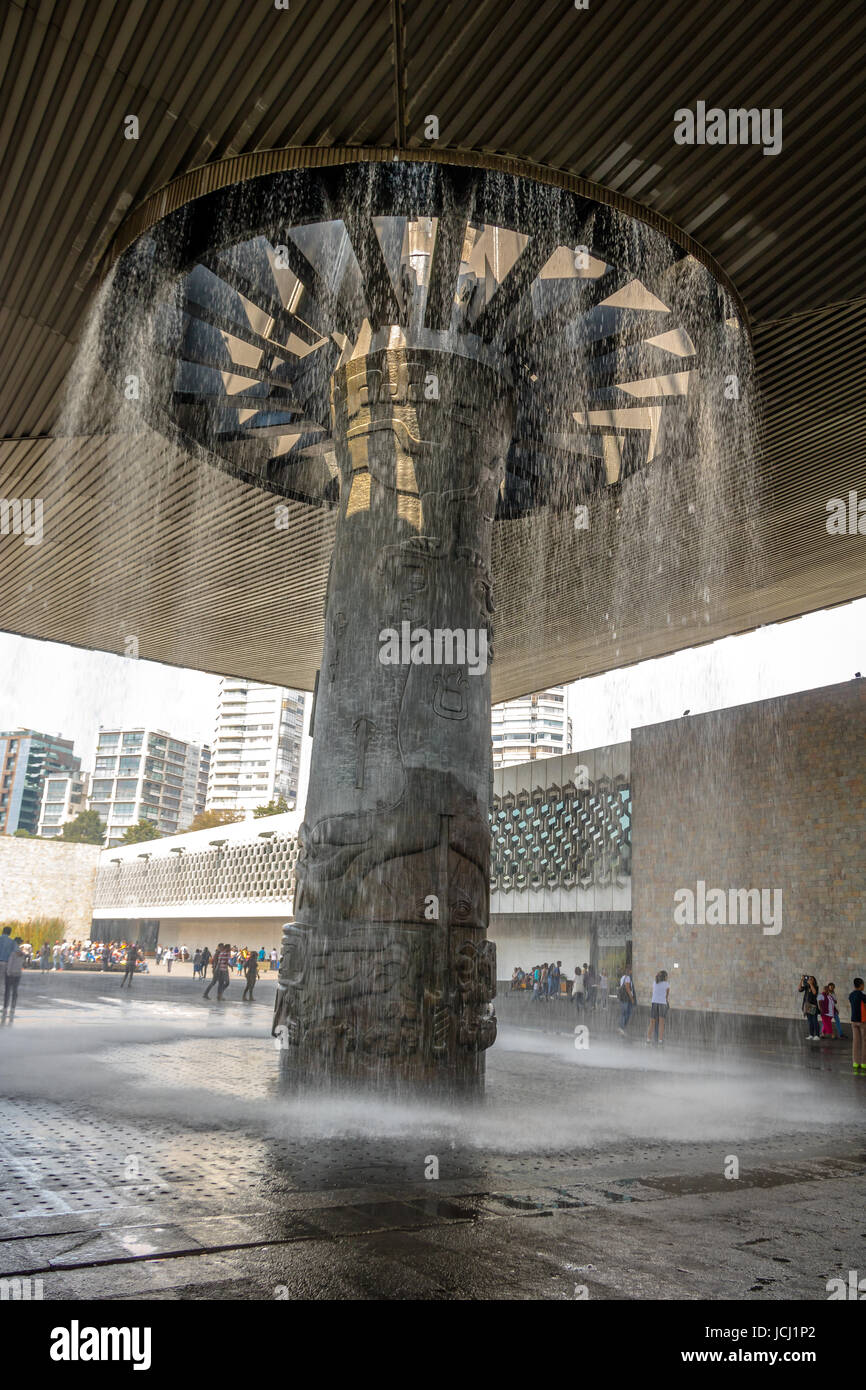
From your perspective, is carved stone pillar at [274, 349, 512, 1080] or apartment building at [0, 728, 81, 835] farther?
apartment building at [0, 728, 81, 835]

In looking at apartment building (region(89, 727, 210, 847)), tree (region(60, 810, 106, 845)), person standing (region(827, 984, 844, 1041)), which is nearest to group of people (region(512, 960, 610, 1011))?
person standing (region(827, 984, 844, 1041))

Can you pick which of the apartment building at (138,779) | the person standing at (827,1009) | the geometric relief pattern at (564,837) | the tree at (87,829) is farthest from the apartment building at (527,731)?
the person standing at (827,1009)

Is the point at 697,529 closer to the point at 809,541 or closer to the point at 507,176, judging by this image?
the point at 809,541

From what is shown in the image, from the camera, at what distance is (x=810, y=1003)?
17688 millimetres

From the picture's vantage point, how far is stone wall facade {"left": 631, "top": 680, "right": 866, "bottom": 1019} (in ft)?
63.7

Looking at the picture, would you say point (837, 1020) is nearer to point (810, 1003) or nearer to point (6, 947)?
point (810, 1003)

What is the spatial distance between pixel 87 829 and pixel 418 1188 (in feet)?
267

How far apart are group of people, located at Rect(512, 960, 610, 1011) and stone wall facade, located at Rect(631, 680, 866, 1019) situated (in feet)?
5.02

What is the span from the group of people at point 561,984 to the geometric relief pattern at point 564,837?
247cm

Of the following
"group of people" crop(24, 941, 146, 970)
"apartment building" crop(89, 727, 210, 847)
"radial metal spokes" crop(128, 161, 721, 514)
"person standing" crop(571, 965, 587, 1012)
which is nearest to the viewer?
"radial metal spokes" crop(128, 161, 721, 514)

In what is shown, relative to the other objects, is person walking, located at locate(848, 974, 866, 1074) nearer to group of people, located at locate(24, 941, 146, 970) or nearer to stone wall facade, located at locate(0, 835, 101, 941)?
group of people, located at locate(24, 941, 146, 970)

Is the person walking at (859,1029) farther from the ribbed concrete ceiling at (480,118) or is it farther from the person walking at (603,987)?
the person walking at (603,987)

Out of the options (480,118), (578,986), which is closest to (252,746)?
(578,986)
